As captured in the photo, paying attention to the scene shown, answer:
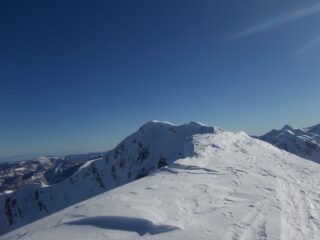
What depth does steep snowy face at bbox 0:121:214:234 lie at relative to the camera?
86.8 meters

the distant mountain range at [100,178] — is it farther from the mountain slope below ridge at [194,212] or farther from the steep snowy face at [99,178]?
the mountain slope below ridge at [194,212]

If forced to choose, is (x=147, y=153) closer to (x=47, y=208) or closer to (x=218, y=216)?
(x=47, y=208)

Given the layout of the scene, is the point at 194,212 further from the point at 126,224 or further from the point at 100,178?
the point at 100,178

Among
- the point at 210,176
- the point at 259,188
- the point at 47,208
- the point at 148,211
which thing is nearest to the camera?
the point at 148,211

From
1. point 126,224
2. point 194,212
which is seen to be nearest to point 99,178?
point 194,212

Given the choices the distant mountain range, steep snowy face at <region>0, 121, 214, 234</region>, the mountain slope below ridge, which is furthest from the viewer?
steep snowy face at <region>0, 121, 214, 234</region>

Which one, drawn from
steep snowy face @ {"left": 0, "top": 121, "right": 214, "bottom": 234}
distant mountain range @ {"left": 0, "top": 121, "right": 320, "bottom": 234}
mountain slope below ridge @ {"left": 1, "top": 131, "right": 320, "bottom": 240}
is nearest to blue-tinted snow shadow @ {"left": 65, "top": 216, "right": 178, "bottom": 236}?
mountain slope below ridge @ {"left": 1, "top": 131, "right": 320, "bottom": 240}

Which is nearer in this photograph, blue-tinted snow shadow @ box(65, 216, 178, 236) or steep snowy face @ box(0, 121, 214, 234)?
blue-tinted snow shadow @ box(65, 216, 178, 236)

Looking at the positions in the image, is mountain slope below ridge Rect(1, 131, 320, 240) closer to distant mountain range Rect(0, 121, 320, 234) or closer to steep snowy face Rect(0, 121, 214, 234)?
distant mountain range Rect(0, 121, 320, 234)

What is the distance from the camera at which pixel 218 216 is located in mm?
8539

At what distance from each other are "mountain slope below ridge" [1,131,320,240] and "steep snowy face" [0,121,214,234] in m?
66.1

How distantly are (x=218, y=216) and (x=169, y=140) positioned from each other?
7221 cm

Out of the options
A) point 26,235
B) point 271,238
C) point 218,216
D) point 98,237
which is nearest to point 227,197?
point 218,216

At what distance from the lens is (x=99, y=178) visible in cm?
10750
